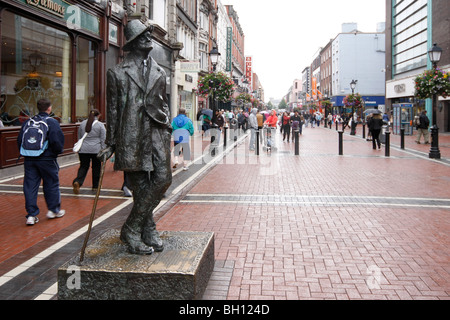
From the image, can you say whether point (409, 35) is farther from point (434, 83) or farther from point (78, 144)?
point (78, 144)

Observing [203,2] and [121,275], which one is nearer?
[121,275]

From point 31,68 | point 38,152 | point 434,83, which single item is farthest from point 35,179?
point 434,83

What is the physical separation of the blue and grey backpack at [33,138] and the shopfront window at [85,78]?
8852 mm

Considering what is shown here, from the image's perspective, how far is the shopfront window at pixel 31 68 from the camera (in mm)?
11023

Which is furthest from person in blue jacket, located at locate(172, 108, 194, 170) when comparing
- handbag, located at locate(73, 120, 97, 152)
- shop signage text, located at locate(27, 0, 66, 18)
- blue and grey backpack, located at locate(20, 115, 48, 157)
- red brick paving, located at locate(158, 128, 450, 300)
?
blue and grey backpack, located at locate(20, 115, 48, 157)

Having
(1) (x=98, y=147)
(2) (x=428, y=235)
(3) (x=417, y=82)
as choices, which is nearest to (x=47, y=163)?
(1) (x=98, y=147)

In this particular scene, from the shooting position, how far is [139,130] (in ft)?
12.8

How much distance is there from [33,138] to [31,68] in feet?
23.1

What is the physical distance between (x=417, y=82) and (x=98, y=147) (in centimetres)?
1758

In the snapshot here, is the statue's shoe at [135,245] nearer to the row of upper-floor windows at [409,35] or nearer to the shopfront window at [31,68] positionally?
the shopfront window at [31,68]

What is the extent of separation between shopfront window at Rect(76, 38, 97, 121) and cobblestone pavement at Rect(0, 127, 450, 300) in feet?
14.4

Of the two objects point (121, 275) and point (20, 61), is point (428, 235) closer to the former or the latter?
point (121, 275)

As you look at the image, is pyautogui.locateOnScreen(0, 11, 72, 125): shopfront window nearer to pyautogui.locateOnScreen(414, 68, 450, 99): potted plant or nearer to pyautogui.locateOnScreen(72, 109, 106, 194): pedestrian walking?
pyautogui.locateOnScreen(72, 109, 106, 194): pedestrian walking

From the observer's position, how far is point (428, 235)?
5.79m
